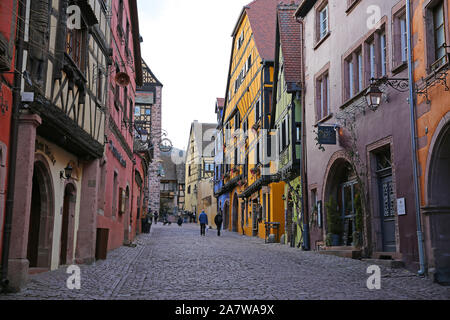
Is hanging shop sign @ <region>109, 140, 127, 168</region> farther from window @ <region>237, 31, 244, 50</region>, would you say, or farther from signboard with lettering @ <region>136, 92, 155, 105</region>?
signboard with lettering @ <region>136, 92, 155, 105</region>

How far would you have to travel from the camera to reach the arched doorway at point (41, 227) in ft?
34.1

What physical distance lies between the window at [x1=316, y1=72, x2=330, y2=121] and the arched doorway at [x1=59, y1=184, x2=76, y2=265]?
26.8ft

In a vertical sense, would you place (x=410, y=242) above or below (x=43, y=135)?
below

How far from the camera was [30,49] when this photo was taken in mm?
8203

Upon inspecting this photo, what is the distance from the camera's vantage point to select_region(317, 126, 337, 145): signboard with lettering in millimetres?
15211

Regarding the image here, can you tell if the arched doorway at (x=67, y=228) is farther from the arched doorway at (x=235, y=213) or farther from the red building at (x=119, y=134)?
the arched doorway at (x=235, y=213)

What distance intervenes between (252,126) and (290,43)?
8852 millimetres

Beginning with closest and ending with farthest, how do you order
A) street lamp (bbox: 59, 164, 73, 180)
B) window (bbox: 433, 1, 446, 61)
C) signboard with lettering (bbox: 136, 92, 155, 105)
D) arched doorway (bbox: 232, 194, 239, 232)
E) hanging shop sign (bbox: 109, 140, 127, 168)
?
window (bbox: 433, 1, 446, 61) < street lamp (bbox: 59, 164, 73, 180) < hanging shop sign (bbox: 109, 140, 127, 168) < arched doorway (bbox: 232, 194, 239, 232) < signboard with lettering (bbox: 136, 92, 155, 105)

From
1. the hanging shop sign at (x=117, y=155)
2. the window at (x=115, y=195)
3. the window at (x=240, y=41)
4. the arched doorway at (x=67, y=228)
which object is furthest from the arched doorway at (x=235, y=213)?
the arched doorway at (x=67, y=228)

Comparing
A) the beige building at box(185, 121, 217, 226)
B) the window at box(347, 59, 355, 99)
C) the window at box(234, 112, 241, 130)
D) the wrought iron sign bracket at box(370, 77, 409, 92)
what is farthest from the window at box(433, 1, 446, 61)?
the beige building at box(185, 121, 217, 226)
